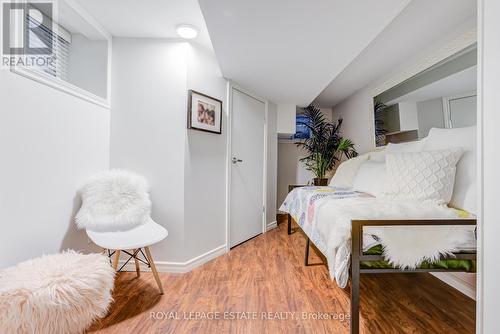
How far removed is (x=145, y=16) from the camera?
165cm

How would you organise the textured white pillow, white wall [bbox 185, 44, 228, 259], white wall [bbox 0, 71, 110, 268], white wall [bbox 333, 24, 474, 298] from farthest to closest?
white wall [bbox 185, 44, 228, 259] < white wall [bbox 333, 24, 474, 298] < the textured white pillow < white wall [bbox 0, 71, 110, 268]

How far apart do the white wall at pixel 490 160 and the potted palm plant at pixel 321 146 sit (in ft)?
8.23

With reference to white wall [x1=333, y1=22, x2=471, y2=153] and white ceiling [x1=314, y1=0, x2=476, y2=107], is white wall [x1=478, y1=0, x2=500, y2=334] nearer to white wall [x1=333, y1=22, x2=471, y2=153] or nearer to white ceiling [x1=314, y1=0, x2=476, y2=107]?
white ceiling [x1=314, y1=0, x2=476, y2=107]

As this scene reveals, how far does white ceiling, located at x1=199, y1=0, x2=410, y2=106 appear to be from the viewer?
1240 mm

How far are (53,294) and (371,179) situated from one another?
236 centimetres

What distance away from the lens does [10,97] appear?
3.83ft

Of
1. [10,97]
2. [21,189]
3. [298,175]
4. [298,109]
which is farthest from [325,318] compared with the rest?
[298,109]

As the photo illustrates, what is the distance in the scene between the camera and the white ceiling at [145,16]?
153 centimetres

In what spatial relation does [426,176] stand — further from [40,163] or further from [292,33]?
[40,163]

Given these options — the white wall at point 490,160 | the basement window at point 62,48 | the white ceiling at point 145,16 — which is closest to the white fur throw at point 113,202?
the basement window at point 62,48

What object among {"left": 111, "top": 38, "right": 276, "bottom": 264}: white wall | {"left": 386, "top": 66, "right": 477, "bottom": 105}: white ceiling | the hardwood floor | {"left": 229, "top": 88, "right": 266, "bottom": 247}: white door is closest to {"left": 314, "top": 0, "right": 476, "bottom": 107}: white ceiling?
{"left": 386, "top": 66, "right": 477, "bottom": 105}: white ceiling

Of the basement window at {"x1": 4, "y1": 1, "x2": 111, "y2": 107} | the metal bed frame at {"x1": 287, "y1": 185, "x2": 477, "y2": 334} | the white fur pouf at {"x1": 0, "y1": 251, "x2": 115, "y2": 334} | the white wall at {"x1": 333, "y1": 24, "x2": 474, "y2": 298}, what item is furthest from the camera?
the white wall at {"x1": 333, "y1": 24, "x2": 474, "y2": 298}

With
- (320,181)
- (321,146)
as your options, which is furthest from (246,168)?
(321,146)

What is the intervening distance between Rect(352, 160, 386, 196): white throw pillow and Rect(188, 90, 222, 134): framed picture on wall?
5.15ft
